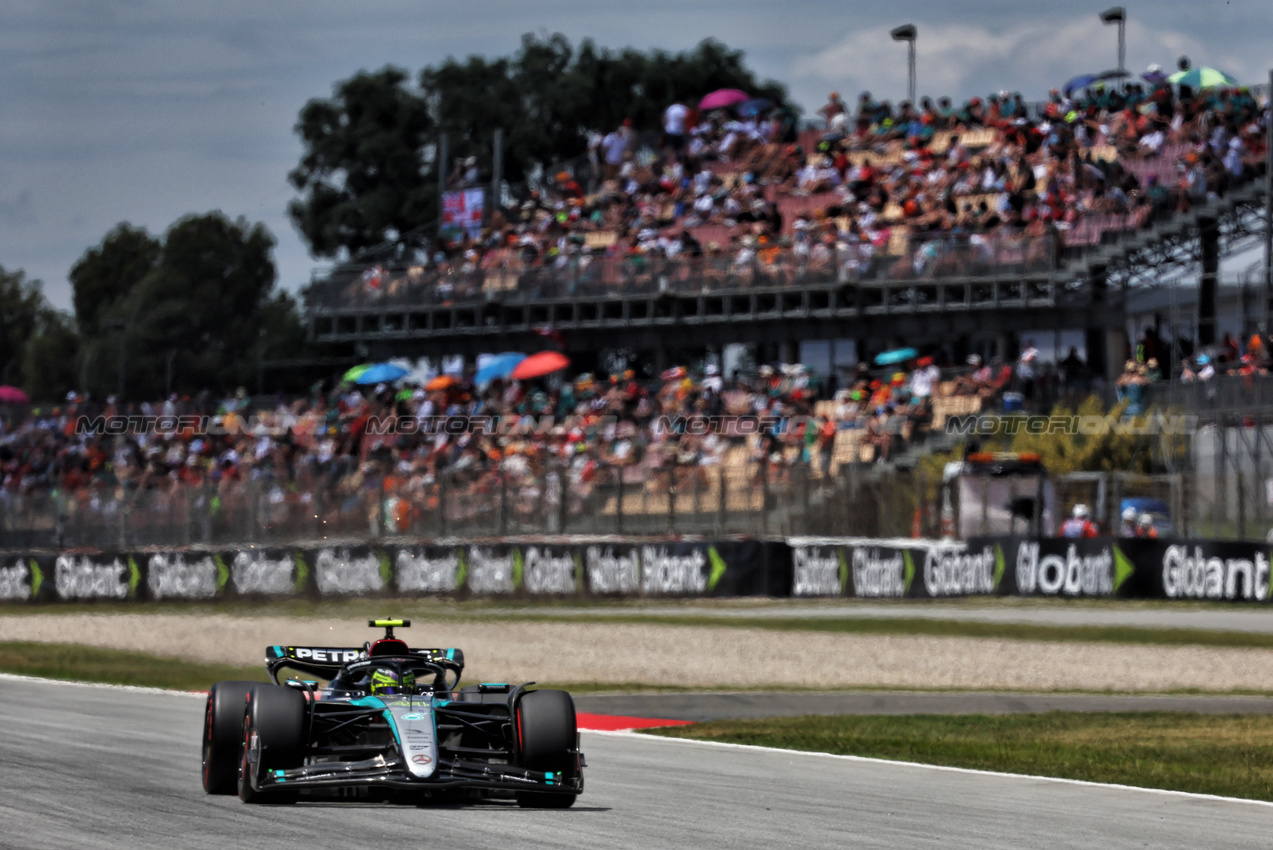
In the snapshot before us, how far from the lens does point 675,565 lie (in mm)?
29172

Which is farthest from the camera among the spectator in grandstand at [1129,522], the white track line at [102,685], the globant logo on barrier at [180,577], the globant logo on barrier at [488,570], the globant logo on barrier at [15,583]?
the globant logo on barrier at [15,583]

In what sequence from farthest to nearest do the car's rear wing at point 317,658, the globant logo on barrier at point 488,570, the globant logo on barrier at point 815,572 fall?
the globant logo on barrier at point 488,570 → the globant logo on barrier at point 815,572 → the car's rear wing at point 317,658

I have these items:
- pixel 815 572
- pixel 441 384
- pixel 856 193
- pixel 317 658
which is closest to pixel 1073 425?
pixel 815 572

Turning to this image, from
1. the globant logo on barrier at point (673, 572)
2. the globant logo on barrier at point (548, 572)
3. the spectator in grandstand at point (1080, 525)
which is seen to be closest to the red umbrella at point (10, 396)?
the globant logo on barrier at point (548, 572)

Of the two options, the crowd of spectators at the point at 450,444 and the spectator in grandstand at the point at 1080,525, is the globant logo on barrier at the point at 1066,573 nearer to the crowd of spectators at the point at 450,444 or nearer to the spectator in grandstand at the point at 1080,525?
the spectator in grandstand at the point at 1080,525

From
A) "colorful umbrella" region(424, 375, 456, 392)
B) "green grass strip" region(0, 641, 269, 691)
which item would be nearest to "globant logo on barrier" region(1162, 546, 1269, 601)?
"green grass strip" region(0, 641, 269, 691)

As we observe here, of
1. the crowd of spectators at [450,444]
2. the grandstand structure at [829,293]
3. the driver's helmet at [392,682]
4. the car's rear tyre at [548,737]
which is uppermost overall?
the grandstand structure at [829,293]

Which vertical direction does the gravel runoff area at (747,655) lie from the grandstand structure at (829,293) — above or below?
below

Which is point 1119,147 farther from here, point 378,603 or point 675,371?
point 378,603

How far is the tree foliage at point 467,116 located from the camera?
57031mm

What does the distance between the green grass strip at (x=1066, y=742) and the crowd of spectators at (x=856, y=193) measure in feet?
63.5

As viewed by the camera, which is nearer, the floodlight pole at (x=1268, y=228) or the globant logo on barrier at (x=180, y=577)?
the floodlight pole at (x=1268, y=228)

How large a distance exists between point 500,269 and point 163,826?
1415 inches

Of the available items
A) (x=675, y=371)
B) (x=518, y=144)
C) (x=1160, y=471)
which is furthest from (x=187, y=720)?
(x=518, y=144)
